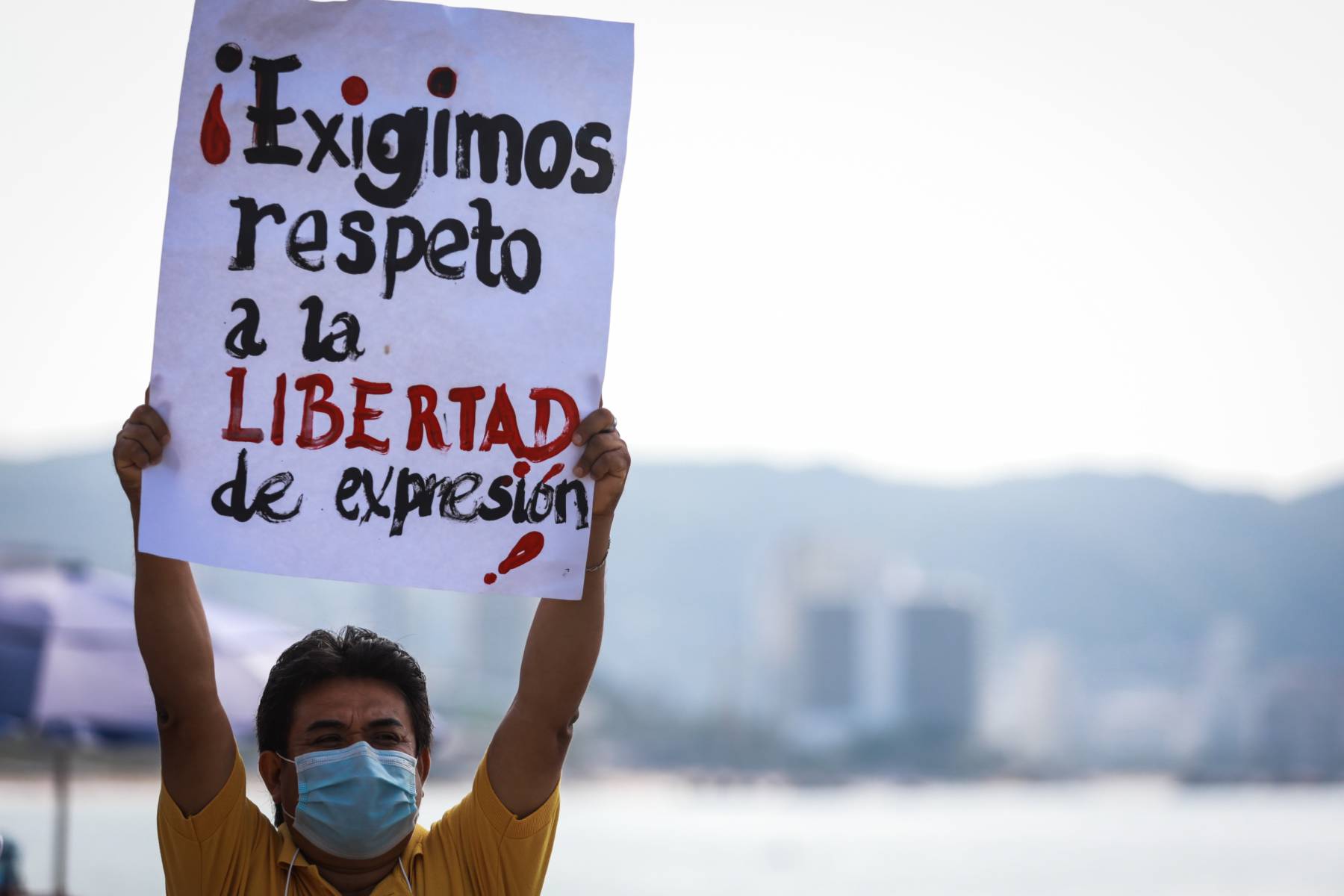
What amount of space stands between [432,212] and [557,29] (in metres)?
0.42

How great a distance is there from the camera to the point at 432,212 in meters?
3.03

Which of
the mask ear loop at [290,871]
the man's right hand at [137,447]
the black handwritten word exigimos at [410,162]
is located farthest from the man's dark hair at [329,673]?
the black handwritten word exigimos at [410,162]

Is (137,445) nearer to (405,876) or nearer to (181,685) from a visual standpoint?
(181,685)

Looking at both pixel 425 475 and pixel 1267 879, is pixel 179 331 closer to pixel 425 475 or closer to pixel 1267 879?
pixel 425 475

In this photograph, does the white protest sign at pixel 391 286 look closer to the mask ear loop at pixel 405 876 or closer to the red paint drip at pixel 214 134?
the red paint drip at pixel 214 134

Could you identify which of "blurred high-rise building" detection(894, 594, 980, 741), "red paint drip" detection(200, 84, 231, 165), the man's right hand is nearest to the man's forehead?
the man's right hand

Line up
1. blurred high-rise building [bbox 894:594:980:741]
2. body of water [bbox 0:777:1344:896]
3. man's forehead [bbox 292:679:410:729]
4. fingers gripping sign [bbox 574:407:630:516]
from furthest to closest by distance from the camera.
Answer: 1. blurred high-rise building [bbox 894:594:980:741]
2. body of water [bbox 0:777:1344:896]
3. fingers gripping sign [bbox 574:407:630:516]
4. man's forehead [bbox 292:679:410:729]

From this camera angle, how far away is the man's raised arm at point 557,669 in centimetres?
287

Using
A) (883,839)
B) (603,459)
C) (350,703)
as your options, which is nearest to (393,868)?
(350,703)

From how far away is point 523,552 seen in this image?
2.97 metres

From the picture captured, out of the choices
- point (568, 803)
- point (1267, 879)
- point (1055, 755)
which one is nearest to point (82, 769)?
point (568, 803)

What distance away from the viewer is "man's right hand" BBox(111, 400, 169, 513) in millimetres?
2840

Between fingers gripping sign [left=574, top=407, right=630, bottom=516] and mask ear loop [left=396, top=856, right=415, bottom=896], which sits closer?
mask ear loop [left=396, top=856, right=415, bottom=896]

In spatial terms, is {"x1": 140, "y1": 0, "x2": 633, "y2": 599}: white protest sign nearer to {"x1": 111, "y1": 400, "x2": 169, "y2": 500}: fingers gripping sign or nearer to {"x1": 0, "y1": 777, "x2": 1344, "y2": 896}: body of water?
{"x1": 111, "y1": 400, "x2": 169, "y2": 500}: fingers gripping sign
